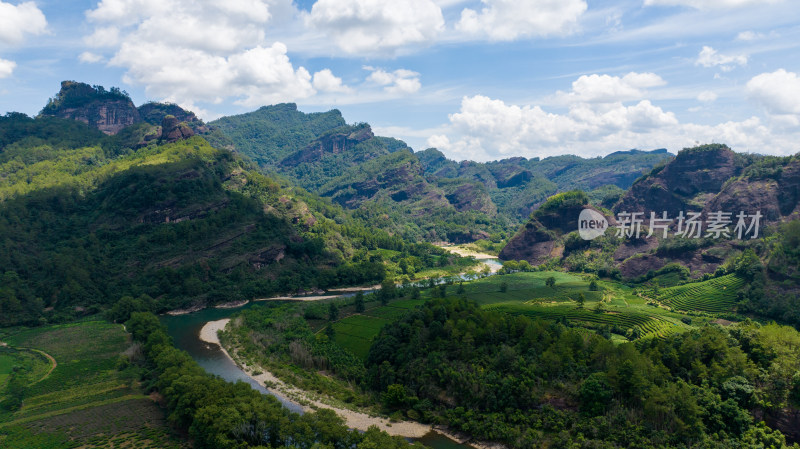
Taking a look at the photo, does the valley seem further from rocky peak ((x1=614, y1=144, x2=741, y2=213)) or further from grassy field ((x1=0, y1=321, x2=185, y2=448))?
rocky peak ((x1=614, y1=144, x2=741, y2=213))

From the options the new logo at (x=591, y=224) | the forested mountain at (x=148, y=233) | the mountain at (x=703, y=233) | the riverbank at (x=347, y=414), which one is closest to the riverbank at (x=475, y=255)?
the mountain at (x=703, y=233)

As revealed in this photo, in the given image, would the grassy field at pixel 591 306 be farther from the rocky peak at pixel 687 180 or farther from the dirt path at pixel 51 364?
the rocky peak at pixel 687 180

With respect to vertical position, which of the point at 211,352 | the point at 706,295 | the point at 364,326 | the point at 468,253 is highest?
the point at 706,295

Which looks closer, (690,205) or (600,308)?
(600,308)

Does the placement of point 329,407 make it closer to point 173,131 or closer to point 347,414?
point 347,414

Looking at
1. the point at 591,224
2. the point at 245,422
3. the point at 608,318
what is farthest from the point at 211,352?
the point at 591,224

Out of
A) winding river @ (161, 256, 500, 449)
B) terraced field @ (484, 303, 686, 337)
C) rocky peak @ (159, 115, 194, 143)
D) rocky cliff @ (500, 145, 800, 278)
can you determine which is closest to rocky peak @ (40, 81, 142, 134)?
rocky peak @ (159, 115, 194, 143)
